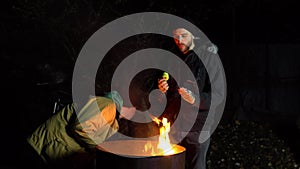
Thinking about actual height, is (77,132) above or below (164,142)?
above

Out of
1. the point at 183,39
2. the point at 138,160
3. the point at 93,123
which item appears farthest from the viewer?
the point at 183,39

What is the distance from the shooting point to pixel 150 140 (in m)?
4.72

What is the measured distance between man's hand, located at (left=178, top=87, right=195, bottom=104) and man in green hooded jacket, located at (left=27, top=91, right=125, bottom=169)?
68 cm

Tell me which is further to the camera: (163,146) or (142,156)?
(163,146)

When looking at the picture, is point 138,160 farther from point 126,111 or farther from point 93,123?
point 126,111

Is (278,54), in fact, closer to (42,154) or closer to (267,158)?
(267,158)

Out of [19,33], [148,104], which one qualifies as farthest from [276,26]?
[148,104]

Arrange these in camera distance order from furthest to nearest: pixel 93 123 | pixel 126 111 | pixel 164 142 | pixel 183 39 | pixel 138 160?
pixel 183 39 → pixel 126 111 → pixel 164 142 → pixel 93 123 → pixel 138 160

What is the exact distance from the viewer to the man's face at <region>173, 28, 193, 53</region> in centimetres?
481

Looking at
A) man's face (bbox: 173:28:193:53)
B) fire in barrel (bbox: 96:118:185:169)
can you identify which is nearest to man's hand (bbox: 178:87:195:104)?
fire in barrel (bbox: 96:118:185:169)

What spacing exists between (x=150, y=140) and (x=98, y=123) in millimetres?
758

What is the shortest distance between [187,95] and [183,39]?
72 centimetres

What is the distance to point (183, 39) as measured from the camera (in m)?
4.81

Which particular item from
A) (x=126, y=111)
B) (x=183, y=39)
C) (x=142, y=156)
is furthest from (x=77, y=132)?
(x=183, y=39)
